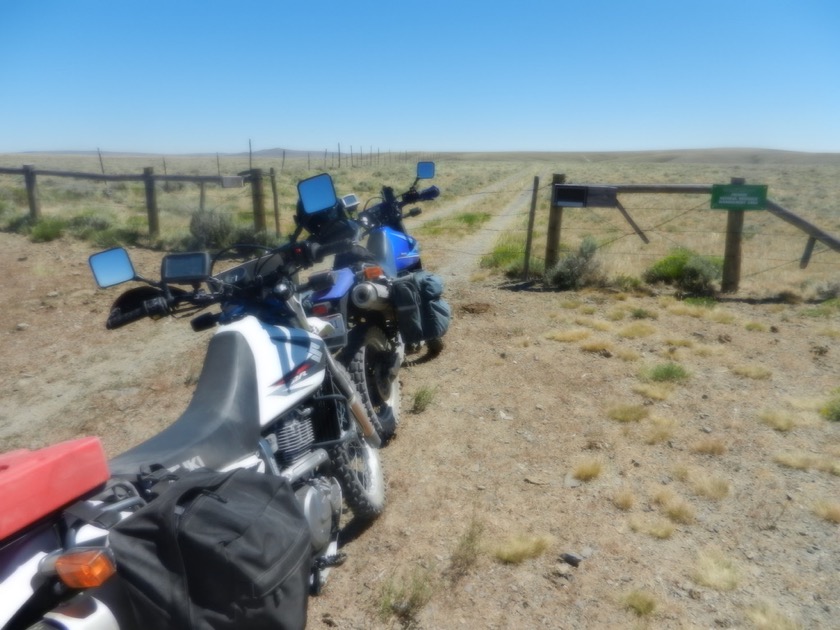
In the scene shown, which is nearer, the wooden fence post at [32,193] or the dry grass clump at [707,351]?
the dry grass clump at [707,351]

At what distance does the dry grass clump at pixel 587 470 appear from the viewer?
4145mm

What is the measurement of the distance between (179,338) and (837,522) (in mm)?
6050

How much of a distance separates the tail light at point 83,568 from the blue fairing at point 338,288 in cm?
224

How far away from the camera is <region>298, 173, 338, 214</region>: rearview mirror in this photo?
3559 mm

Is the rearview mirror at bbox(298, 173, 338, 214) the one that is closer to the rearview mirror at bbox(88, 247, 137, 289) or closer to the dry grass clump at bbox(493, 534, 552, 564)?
the rearview mirror at bbox(88, 247, 137, 289)

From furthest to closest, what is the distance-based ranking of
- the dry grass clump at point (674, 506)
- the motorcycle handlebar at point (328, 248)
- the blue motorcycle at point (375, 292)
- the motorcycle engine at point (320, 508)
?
the blue motorcycle at point (375, 292), the dry grass clump at point (674, 506), the motorcycle handlebar at point (328, 248), the motorcycle engine at point (320, 508)

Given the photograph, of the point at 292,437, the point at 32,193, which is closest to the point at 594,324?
the point at 292,437

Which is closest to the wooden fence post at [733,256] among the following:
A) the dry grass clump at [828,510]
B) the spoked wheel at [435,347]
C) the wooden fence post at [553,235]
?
the wooden fence post at [553,235]

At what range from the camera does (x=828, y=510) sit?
3.63 metres

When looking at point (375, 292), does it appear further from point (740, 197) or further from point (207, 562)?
point (740, 197)

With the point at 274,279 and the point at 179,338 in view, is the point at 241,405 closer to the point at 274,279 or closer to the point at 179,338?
the point at 274,279

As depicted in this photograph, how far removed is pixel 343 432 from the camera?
129 inches

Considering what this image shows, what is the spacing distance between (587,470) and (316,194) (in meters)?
2.26

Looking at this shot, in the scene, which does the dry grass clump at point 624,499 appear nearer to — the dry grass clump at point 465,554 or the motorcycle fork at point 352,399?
the dry grass clump at point 465,554
